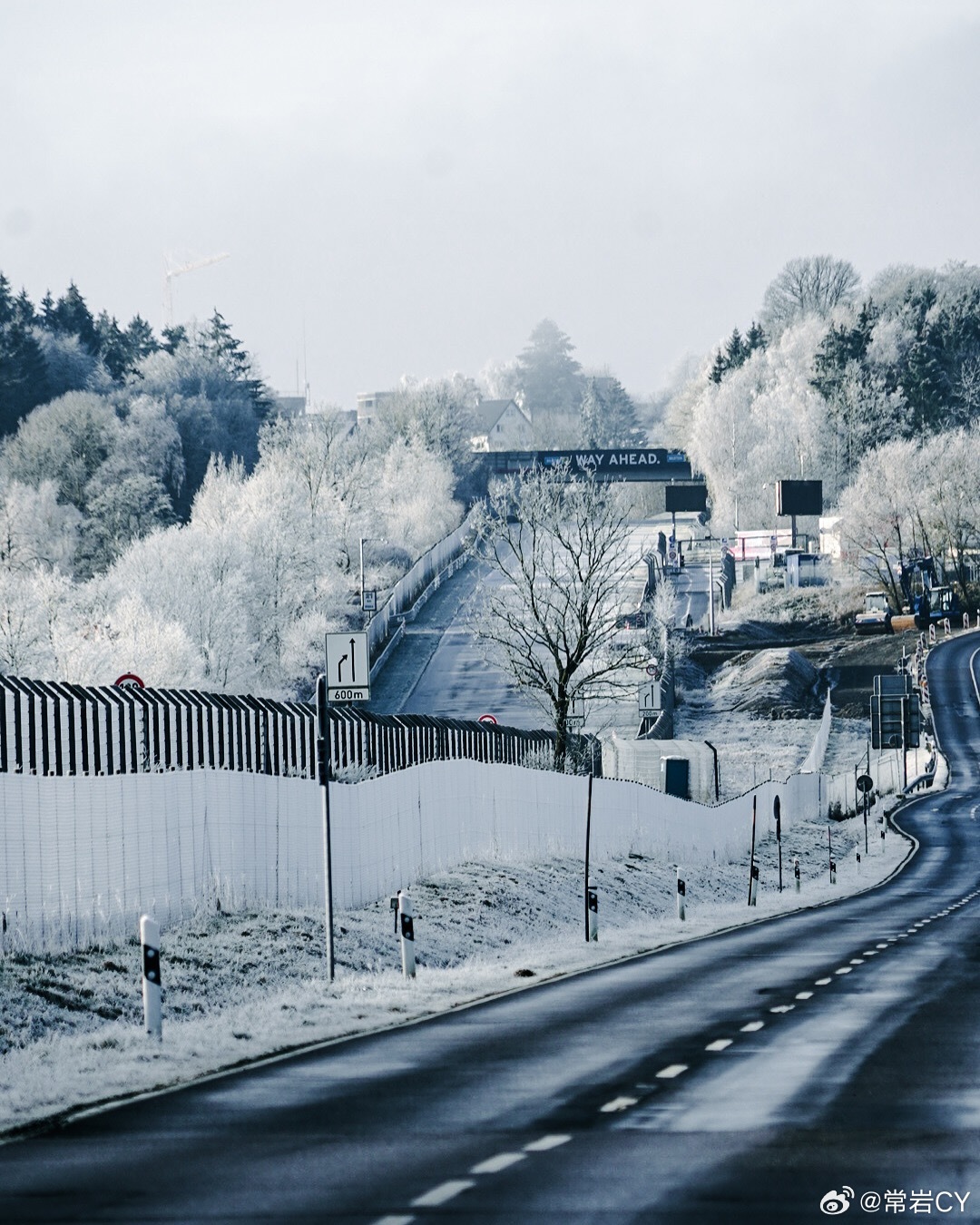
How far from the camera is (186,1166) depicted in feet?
31.9

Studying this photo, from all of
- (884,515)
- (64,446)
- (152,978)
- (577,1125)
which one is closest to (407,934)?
(152,978)

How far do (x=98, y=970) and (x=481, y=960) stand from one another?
7.53 m

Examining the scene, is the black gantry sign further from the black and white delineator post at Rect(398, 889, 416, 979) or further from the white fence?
the black and white delineator post at Rect(398, 889, 416, 979)

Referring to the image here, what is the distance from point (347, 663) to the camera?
67.7 feet

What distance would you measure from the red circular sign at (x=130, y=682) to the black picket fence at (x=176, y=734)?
260 mm

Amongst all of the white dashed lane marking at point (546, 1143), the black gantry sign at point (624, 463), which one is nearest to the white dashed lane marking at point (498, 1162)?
the white dashed lane marking at point (546, 1143)

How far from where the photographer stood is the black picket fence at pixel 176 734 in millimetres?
19703

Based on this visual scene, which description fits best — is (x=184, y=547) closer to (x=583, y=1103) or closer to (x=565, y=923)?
(x=565, y=923)

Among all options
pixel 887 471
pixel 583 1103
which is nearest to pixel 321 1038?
pixel 583 1103

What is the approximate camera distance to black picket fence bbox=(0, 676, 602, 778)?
64.6 ft

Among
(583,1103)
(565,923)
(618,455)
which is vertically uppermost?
(618,455)

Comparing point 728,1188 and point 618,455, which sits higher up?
point 618,455

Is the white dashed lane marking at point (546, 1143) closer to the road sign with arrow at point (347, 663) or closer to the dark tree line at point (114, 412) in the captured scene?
the road sign with arrow at point (347, 663)

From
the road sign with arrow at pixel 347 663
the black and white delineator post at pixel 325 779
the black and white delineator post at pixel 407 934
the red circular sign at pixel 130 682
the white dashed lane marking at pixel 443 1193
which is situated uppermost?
the road sign with arrow at pixel 347 663
